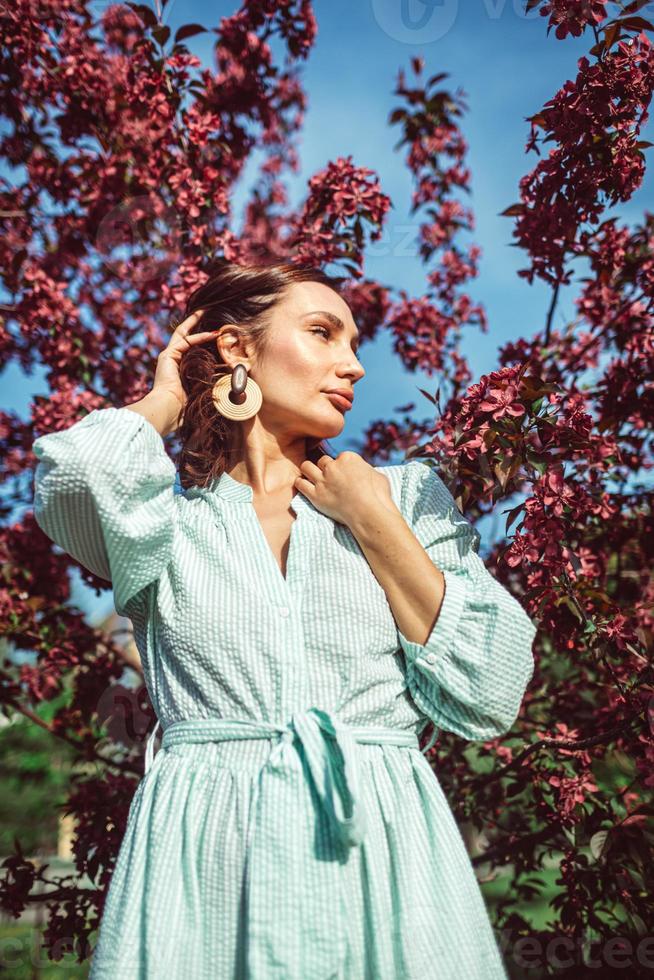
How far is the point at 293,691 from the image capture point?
1275mm

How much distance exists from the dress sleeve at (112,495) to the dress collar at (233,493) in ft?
0.66

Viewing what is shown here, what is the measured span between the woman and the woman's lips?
12 mm

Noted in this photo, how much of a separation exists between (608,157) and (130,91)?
1.78 metres

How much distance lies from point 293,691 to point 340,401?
708mm

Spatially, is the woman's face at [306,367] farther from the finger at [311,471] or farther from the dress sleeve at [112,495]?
the dress sleeve at [112,495]

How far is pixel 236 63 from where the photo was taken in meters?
3.50

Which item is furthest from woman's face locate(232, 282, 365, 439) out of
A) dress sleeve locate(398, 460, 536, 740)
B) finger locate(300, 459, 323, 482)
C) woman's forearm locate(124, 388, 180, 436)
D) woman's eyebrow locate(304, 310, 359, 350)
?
dress sleeve locate(398, 460, 536, 740)

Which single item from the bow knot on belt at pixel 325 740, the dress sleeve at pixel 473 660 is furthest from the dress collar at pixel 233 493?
the bow knot on belt at pixel 325 740

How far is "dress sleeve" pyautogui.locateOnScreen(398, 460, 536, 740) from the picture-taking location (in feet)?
4.26

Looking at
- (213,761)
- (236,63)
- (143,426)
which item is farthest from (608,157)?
(236,63)

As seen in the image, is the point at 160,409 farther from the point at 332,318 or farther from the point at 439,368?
the point at 439,368

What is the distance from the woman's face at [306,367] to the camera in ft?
5.53

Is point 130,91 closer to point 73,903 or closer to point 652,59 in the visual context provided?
point 652,59

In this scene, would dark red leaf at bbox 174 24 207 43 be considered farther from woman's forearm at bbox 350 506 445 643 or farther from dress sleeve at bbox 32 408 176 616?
woman's forearm at bbox 350 506 445 643
